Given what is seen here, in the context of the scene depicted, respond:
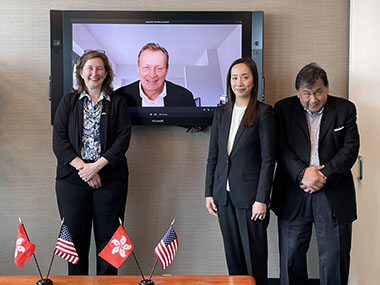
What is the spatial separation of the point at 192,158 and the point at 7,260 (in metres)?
1.58

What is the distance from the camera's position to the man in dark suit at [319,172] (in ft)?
7.67

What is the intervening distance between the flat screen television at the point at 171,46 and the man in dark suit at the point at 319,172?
560 mm

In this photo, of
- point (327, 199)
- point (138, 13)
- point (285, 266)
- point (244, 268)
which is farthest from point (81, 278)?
point (138, 13)

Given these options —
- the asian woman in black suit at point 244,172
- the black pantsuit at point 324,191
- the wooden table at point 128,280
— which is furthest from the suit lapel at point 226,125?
the wooden table at point 128,280

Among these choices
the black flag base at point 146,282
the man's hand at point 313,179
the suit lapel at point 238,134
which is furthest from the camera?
the suit lapel at point 238,134

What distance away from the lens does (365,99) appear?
280 centimetres

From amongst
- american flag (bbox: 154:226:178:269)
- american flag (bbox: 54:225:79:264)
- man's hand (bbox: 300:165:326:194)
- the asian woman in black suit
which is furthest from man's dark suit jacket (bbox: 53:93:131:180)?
man's hand (bbox: 300:165:326:194)

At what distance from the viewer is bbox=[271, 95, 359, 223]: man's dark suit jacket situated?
7.67 feet

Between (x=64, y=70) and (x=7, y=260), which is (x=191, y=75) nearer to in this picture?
(x=64, y=70)

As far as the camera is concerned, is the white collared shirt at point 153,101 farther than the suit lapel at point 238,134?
Yes

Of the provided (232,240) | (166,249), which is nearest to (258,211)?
(232,240)

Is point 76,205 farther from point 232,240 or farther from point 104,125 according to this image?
point 232,240

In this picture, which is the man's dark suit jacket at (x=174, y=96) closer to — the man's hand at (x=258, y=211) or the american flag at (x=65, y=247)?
the man's hand at (x=258, y=211)

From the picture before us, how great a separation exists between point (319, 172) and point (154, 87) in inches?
51.2
